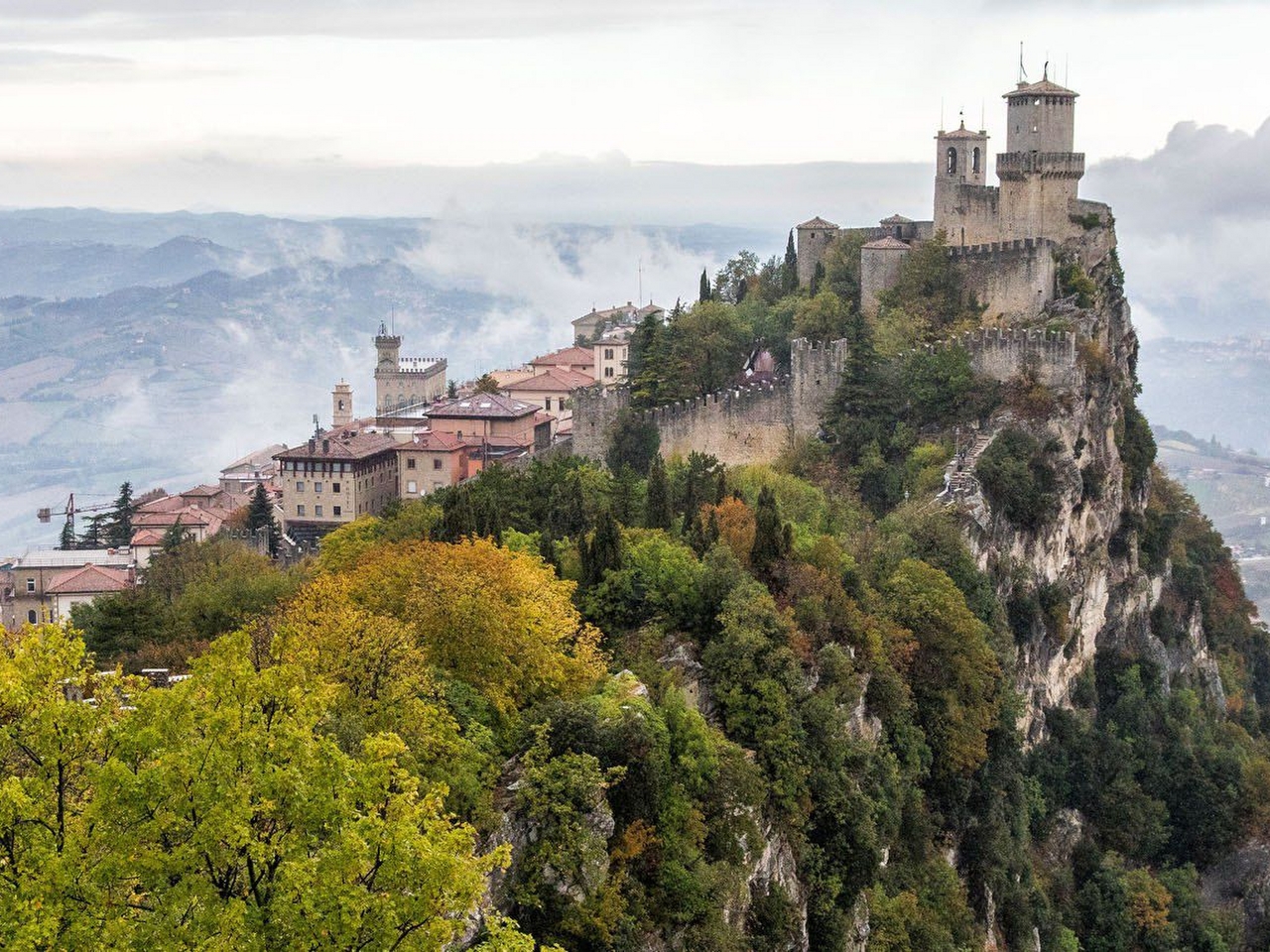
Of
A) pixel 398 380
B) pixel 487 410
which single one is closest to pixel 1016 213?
pixel 487 410

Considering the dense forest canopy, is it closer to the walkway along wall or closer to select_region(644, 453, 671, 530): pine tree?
select_region(644, 453, 671, 530): pine tree

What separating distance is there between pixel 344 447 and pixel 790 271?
62.4 feet

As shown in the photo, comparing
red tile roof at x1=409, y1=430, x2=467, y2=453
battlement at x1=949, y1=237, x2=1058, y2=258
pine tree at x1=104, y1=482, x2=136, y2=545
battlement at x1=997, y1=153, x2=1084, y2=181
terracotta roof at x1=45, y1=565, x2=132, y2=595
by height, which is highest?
battlement at x1=997, y1=153, x2=1084, y2=181

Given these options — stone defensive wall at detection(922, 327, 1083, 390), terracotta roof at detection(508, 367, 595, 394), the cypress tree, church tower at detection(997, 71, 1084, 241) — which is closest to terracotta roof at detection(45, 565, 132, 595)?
terracotta roof at detection(508, 367, 595, 394)

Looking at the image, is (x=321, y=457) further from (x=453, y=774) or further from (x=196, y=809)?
(x=196, y=809)

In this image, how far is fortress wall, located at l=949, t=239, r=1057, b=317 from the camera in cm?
6344

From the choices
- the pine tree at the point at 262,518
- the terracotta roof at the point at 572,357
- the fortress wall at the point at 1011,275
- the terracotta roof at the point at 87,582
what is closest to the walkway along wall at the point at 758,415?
the fortress wall at the point at 1011,275

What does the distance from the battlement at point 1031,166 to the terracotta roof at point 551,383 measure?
965 inches

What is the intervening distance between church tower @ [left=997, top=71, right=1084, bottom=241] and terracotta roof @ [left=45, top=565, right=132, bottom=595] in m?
33.2

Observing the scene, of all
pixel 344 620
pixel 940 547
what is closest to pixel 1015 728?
pixel 940 547

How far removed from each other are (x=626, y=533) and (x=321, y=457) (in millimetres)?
28984

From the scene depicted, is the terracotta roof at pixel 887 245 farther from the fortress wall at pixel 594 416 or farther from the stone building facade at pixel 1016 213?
the fortress wall at pixel 594 416

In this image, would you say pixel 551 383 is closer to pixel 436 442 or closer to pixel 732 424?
pixel 436 442

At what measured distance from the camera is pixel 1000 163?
6588 cm
